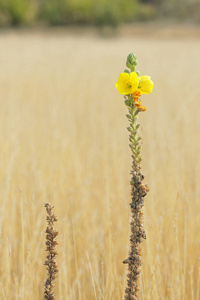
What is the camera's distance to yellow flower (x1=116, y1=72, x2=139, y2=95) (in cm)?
70

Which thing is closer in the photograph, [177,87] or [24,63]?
[177,87]

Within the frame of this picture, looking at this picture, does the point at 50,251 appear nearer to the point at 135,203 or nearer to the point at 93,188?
the point at 135,203

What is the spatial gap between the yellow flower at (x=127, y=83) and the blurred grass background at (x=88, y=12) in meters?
24.1

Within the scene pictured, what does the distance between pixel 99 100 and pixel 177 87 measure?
1.03 metres

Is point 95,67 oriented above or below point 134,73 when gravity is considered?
above

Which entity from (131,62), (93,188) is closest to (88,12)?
(93,188)

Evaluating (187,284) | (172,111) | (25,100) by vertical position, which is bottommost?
(187,284)

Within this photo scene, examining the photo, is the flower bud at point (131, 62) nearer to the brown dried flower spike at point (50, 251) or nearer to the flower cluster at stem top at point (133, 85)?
the flower cluster at stem top at point (133, 85)

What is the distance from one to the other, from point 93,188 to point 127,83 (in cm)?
153

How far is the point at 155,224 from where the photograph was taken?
1611mm

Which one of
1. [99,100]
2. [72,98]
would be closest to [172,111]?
[99,100]

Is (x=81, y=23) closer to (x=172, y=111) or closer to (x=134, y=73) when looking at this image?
(x=172, y=111)

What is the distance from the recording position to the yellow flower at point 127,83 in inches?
27.7

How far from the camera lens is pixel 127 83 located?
2.35ft
